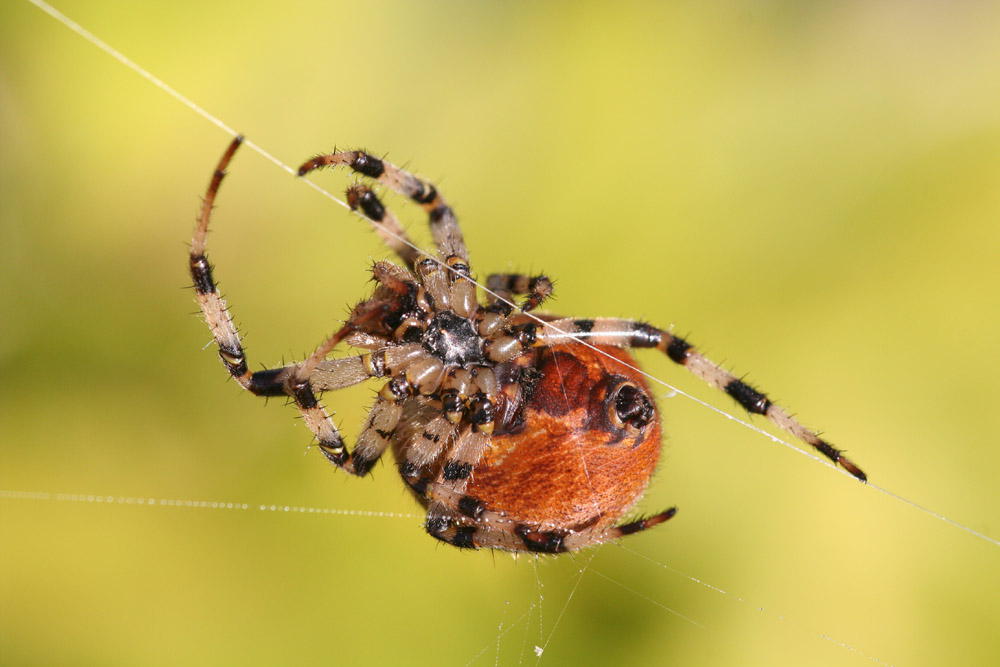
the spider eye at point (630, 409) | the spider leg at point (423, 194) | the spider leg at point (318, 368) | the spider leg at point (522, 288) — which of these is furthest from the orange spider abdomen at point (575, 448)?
the spider leg at point (423, 194)

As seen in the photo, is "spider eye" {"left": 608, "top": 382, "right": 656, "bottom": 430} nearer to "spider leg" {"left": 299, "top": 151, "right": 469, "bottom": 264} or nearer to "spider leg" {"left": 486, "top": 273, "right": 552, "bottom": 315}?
"spider leg" {"left": 486, "top": 273, "right": 552, "bottom": 315}

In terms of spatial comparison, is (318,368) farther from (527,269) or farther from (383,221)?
(527,269)

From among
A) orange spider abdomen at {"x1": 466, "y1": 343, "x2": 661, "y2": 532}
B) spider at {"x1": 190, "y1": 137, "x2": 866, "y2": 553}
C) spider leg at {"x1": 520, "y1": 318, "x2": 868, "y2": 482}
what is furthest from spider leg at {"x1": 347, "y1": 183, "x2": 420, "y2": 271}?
orange spider abdomen at {"x1": 466, "y1": 343, "x2": 661, "y2": 532}

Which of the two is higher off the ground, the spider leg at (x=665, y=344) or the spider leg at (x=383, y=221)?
the spider leg at (x=665, y=344)

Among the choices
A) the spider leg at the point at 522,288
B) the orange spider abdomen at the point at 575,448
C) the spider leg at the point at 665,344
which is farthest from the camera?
the spider leg at the point at 522,288

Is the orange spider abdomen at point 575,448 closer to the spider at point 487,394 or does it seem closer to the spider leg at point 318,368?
the spider at point 487,394

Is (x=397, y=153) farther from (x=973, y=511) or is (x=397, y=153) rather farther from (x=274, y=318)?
(x=973, y=511)

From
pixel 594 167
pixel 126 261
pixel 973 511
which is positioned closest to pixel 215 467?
pixel 126 261
